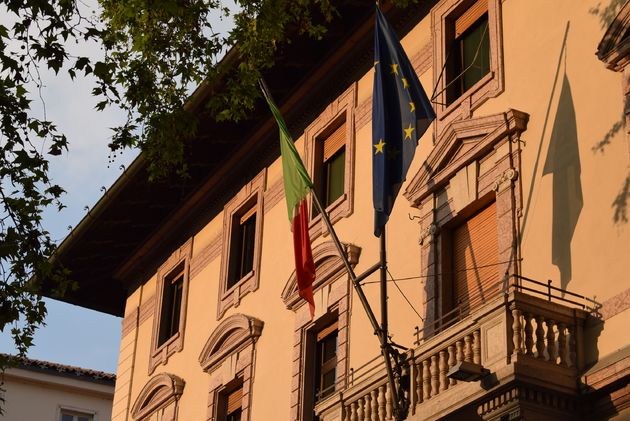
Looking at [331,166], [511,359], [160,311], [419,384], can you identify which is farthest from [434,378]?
[160,311]

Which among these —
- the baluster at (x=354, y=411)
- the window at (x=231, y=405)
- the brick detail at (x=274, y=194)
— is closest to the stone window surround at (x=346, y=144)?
the brick detail at (x=274, y=194)

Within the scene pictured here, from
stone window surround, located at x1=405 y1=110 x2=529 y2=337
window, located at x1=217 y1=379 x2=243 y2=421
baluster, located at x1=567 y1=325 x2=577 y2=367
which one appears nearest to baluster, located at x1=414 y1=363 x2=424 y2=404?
stone window surround, located at x1=405 y1=110 x2=529 y2=337

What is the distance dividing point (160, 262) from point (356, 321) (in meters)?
9.56

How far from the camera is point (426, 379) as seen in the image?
48.4 ft

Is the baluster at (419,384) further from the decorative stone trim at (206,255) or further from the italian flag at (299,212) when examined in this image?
the decorative stone trim at (206,255)

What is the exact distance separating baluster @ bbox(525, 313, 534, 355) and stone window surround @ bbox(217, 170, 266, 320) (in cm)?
961

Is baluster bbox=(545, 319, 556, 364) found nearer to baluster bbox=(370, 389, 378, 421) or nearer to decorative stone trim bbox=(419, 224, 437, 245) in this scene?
baluster bbox=(370, 389, 378, 421)

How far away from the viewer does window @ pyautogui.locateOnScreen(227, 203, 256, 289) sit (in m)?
24.0

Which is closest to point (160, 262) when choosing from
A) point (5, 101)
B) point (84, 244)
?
point (84, 244)

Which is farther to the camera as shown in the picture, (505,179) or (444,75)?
(444,75)

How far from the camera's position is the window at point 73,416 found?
40406mm

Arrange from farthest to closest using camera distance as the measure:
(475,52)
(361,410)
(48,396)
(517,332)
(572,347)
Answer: (48,396)
(475,52)
(361,410)
(572,347)
(517,332)

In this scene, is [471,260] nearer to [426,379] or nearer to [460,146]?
[460,146]

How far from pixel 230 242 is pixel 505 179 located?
9045 mm
